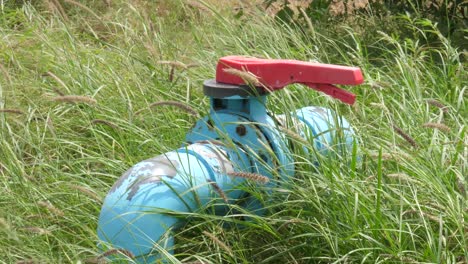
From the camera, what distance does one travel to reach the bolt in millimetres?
2615

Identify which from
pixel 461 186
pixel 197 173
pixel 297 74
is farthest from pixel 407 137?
pixel 197 173

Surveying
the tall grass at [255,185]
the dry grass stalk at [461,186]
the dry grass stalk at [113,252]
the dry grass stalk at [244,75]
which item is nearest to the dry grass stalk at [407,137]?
the tall grass at [255,185]

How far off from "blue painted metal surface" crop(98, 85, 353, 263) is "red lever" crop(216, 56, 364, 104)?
68mm

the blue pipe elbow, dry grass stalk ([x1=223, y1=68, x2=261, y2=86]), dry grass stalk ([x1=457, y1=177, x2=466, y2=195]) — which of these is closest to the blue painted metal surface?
Answer: the blue pipe elbow

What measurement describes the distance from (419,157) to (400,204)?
33 cm

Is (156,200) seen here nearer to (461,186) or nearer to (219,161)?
(219,161)

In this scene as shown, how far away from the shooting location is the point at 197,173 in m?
2.42

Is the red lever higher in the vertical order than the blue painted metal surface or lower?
higher

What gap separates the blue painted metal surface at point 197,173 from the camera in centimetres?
229

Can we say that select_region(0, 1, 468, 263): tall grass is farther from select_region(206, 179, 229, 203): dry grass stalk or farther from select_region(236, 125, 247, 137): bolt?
select_region(236, 125, 247, 137): bolt

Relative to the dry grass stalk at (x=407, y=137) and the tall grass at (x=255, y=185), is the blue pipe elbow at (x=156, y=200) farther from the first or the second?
the dry grass stalk at (x=407, y=137)

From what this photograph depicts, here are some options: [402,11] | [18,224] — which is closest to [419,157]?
[18,224]

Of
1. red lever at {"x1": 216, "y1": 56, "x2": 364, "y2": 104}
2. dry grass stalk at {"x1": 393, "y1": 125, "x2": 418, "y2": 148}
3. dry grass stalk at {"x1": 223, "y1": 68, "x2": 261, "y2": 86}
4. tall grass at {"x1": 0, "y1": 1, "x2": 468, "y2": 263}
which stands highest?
dry grass stalk at {"x1": 223, "y1": 68, "x2": 261, "y2": 86}

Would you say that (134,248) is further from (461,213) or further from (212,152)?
(461,213)
